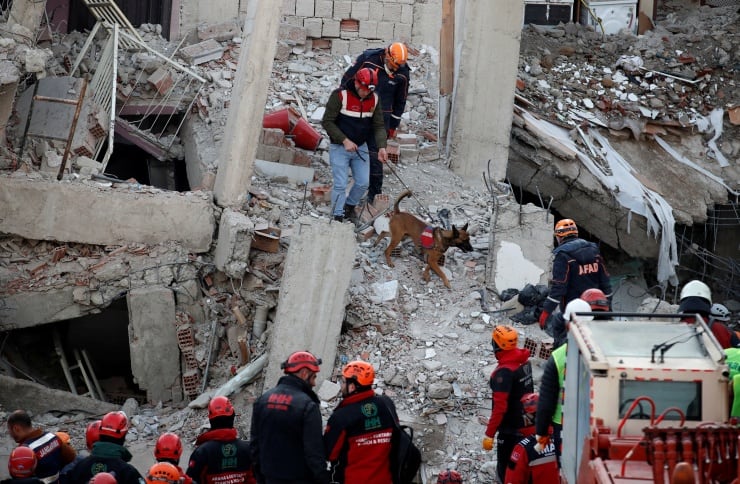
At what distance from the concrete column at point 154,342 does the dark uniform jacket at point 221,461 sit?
3915 millimetres

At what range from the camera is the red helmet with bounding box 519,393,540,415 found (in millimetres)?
7734

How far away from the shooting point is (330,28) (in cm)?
1540

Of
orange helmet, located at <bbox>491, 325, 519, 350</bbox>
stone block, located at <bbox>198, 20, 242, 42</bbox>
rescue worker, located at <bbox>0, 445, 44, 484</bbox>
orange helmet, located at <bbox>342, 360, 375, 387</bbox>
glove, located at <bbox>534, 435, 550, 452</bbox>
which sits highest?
stone block, located at <bbox>198, 20, 242, 42</bbox>

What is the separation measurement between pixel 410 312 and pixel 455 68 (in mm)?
4169

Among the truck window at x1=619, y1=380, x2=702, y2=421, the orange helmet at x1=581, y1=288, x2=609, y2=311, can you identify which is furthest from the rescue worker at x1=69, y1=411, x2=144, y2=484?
the orange helmet at x1=581, y1=288, x2=609, y2=311

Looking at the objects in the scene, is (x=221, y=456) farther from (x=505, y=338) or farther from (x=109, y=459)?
(x=505, y=338)

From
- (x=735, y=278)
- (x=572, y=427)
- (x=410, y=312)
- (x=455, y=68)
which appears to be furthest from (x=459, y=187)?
(x=572, y=427)

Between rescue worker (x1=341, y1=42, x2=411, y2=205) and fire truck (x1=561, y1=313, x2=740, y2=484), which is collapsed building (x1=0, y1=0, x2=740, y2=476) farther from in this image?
fire truck (x1=561, y1=313, x2=740, y2=484)

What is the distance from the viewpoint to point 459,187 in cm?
1298

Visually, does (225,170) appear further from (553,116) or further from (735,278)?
(735,278)

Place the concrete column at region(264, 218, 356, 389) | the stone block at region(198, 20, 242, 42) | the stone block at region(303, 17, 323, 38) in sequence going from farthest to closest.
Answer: the stone block at region(303, 17, 323, 38) → the stone block at region(198, 20, 242, 42) → the concrete column at region(264, 218, 356, 389)

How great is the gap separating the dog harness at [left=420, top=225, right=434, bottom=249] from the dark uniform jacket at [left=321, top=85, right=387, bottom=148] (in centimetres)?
110

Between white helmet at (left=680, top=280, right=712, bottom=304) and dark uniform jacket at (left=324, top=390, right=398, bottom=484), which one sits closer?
dark uniform jacket at (left=324, top=390, right=398, bottom=484)

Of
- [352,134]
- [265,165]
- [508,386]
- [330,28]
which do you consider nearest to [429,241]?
[352,134]
